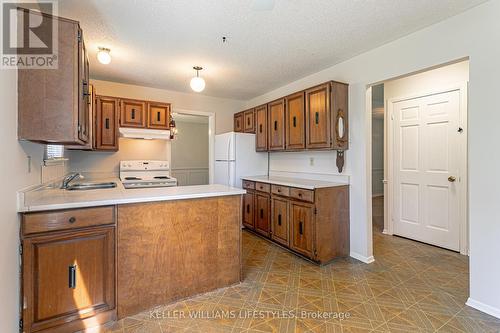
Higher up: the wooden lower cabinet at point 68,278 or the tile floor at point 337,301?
the wooden lower cabinet at point 68,278

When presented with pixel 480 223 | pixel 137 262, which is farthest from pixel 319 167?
pixel 137 262

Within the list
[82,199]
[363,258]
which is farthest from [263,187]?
[82,199]

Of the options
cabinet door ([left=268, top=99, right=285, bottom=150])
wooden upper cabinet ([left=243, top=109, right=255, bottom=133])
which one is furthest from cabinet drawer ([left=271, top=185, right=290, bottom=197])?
wooden upper cabinet ([left=243, top=109, right=255, bottom=133])

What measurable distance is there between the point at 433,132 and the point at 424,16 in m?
1.84

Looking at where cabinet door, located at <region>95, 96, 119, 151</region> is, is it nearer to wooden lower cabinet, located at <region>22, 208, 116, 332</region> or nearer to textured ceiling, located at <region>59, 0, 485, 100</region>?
textured ceiling, located at <region>59, 0, 485, 100</region>

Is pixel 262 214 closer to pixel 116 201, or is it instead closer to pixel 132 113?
pixel 116 201

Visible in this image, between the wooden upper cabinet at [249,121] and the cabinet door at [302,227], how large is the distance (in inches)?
74.8

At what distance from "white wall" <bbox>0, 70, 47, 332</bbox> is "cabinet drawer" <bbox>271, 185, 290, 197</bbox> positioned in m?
2.66

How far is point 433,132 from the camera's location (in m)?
3.56

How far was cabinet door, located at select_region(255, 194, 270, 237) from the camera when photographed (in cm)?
383

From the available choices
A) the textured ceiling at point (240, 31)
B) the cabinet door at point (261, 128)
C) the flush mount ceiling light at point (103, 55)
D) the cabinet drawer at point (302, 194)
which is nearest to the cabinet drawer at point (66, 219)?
the textured ceiling at point (240, 31)

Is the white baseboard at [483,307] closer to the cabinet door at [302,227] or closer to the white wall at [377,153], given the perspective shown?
the cabinet door at [302,227]

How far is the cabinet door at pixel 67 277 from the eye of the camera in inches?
64.6

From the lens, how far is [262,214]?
394 centimetres
